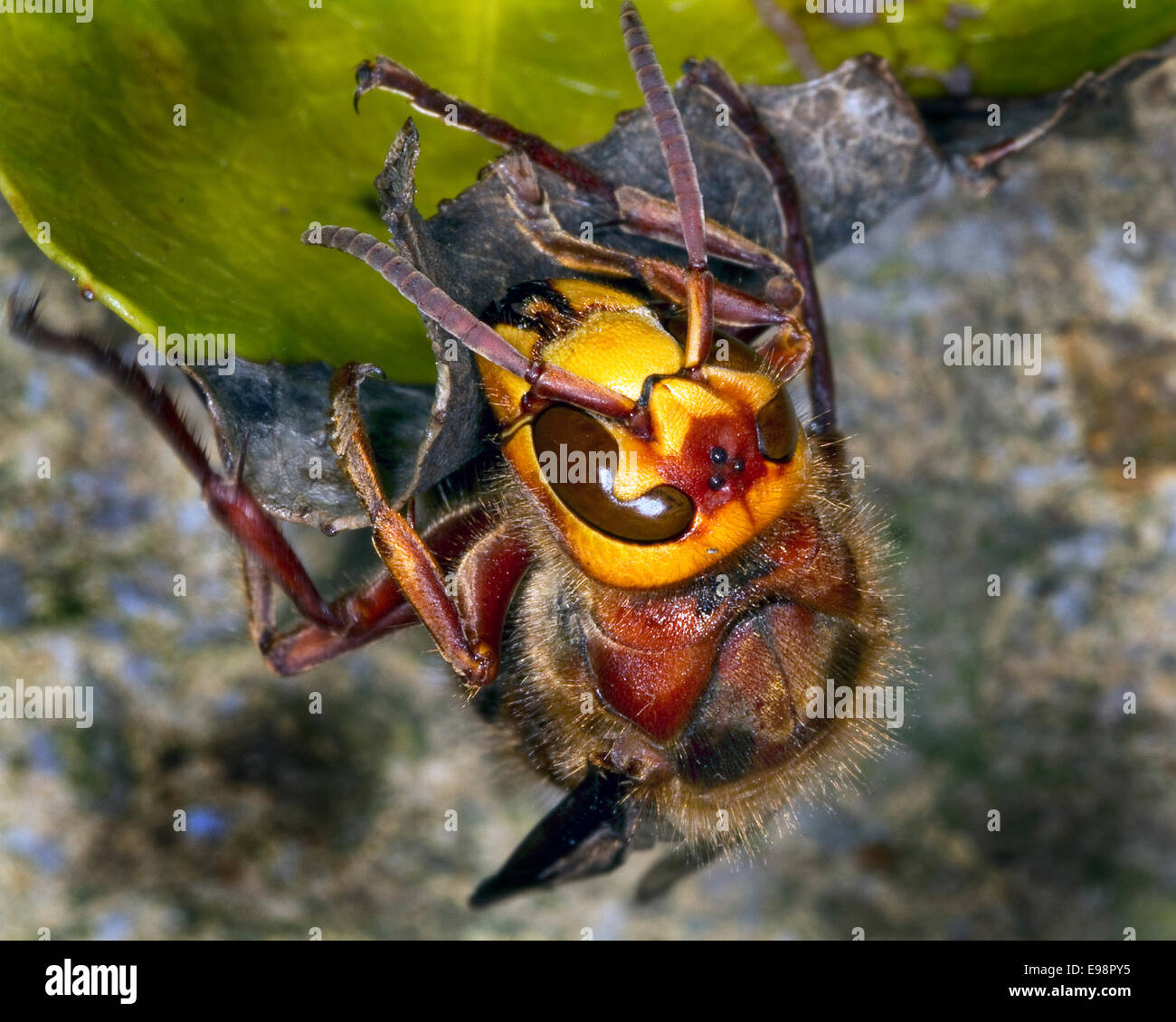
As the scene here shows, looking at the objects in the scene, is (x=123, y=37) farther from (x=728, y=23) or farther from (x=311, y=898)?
(x=311, y=898)

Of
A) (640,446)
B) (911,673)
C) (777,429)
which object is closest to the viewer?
(640,446)

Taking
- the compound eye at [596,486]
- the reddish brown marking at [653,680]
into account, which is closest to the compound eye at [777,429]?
the compound eye at [596,486]

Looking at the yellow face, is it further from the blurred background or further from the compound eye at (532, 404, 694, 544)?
the blurred background

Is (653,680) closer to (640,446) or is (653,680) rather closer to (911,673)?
(640,446)

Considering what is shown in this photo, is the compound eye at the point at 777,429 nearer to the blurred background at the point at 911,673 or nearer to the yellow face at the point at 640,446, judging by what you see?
the yellow face at the point at 640,446

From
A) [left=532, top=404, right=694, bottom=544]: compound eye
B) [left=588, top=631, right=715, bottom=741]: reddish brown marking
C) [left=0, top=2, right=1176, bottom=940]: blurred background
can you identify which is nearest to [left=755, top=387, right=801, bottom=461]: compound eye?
[left=532, top=404, right=694, bottom=544]: compound eye

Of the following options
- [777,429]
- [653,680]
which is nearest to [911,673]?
[653,680]
